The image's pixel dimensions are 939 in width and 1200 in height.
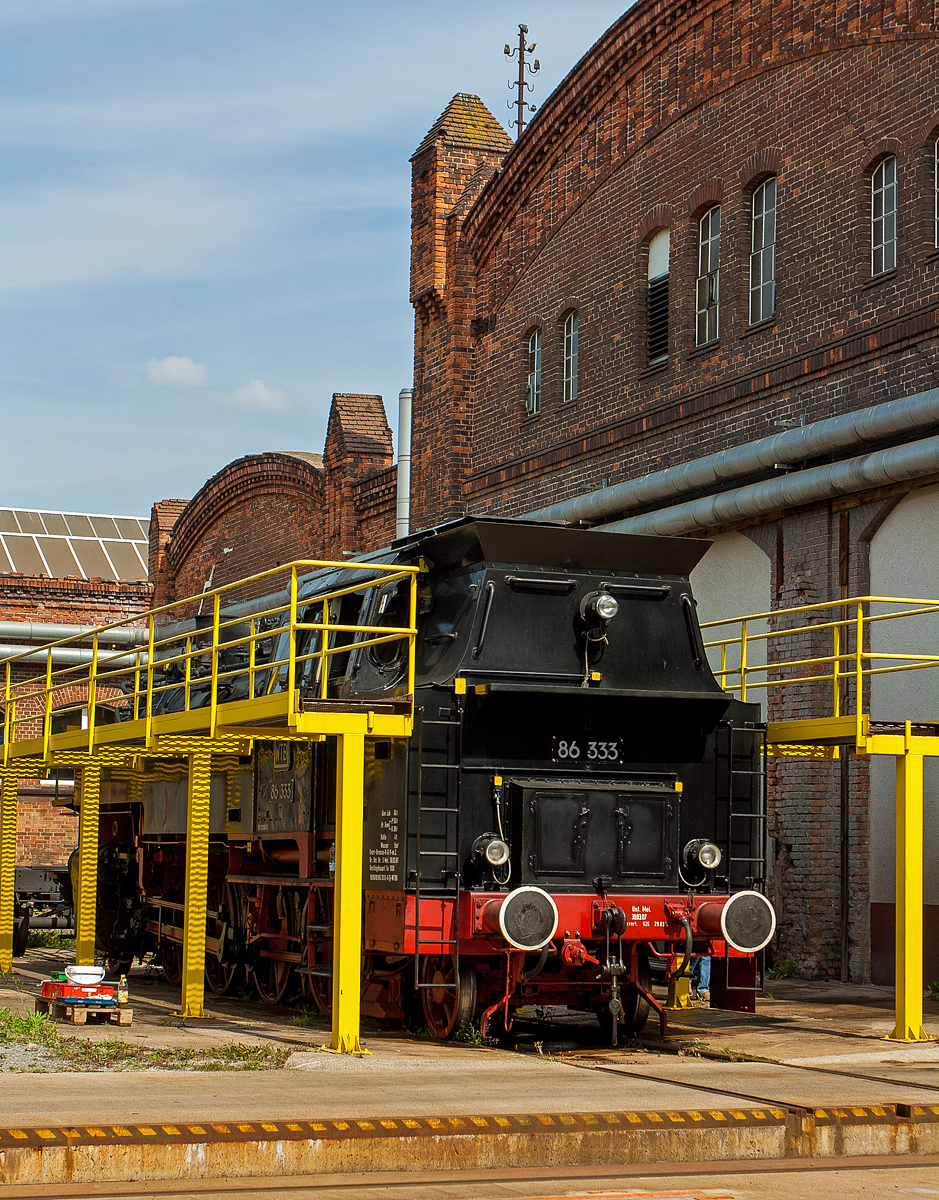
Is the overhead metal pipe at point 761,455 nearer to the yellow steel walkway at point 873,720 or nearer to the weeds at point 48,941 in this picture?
the yellow steel walkway at point 873,720

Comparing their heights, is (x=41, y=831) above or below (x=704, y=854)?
below

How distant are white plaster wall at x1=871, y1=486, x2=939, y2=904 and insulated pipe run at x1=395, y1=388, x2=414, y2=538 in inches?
385

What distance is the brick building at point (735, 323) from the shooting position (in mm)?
15641

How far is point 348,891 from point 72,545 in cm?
3214

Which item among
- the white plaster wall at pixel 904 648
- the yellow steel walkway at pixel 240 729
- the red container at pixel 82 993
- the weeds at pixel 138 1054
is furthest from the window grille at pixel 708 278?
the weeds at pixel 138 1054

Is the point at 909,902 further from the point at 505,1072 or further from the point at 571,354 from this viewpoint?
the point at 571,354

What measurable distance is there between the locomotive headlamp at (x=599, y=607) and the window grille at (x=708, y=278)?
25.7 feet

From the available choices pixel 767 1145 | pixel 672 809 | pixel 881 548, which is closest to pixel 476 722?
pixel 672 809

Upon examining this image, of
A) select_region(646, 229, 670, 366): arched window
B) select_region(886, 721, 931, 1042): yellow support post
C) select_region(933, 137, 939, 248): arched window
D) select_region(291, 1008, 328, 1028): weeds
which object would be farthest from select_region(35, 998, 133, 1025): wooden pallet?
select_region(646, 229, 670, 366): arched window

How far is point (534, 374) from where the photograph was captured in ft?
73.0

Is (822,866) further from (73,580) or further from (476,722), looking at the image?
(73,580)

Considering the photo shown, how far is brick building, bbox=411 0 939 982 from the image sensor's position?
51.3 feet

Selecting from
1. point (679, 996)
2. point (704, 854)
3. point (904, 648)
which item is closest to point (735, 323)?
point (904, 648)

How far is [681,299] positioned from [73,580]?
782 inches
